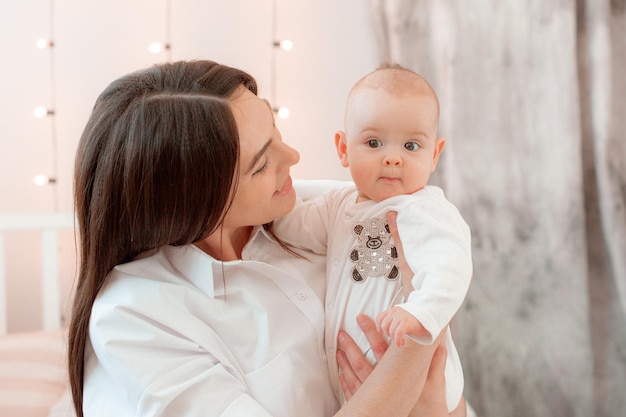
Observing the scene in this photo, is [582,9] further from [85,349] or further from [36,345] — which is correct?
[36,345]

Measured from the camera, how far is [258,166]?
1108mm

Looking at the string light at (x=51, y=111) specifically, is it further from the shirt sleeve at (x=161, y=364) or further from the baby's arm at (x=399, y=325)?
the baby's arm at (x=399, y=325)

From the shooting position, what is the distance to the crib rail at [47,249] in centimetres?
216

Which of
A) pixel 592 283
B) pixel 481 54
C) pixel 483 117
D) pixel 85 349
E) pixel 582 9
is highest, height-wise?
pixel 582 9

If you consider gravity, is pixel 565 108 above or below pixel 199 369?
above

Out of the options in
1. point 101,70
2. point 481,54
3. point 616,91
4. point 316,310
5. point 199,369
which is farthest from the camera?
point 101,70

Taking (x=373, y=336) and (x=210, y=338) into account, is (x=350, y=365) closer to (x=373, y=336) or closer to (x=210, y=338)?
(x=373, y=336)

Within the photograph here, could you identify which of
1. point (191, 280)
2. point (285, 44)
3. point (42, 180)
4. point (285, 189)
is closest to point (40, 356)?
point (42, 180)

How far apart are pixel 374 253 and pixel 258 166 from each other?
267 millimetres

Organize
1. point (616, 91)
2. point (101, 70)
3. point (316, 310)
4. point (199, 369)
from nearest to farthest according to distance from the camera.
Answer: point (199, 369) < point (316, 310) < point (616, 91) < point (101, 70)

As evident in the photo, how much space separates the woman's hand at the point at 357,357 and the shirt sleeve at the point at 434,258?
4.0 inches

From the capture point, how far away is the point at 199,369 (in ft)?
3.29

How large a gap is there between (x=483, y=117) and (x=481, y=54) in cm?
Result: 21

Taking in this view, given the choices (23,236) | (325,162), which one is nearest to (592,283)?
(325,162)
